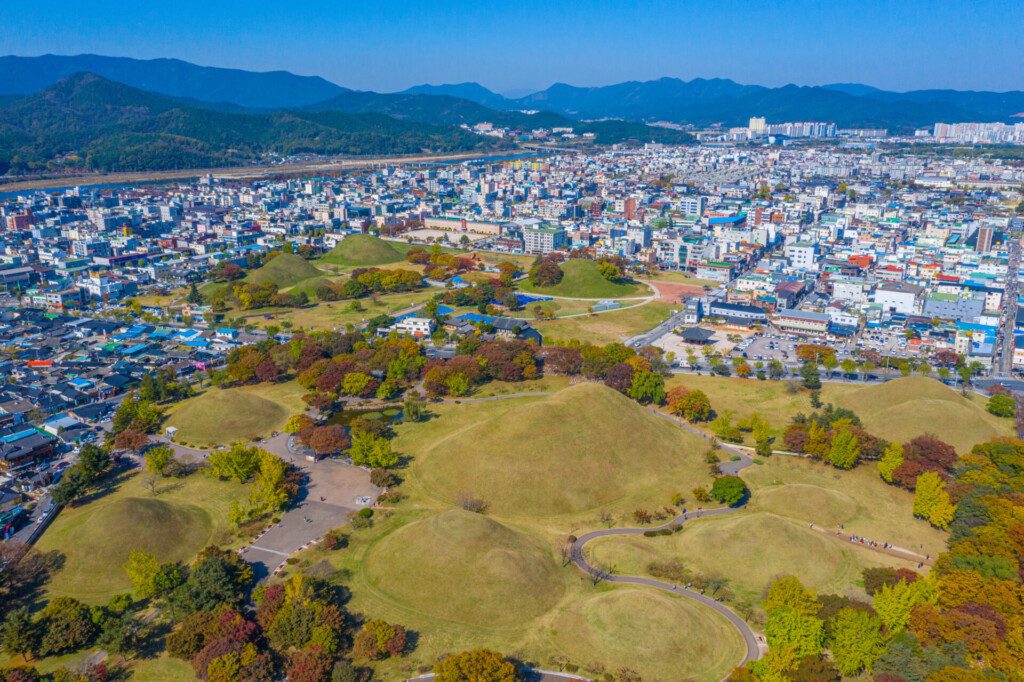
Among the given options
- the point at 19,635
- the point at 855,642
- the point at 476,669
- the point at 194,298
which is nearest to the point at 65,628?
the point at 19,635

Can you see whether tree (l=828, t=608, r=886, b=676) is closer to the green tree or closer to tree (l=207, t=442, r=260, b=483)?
the green tree

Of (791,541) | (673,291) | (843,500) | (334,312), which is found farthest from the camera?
(673,291)

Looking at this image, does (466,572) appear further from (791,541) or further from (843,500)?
(843,500)

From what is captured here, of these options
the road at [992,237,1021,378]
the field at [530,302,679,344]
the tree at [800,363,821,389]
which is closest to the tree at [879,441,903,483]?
the tree at [800,363,821,389]

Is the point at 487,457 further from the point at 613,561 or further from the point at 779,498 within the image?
the point at 779,498

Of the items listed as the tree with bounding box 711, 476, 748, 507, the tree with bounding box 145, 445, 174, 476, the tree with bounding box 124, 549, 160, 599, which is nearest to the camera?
the tree with bounding box 124, 549, 160, 599

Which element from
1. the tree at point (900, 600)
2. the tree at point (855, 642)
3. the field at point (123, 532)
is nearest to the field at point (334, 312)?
the field at point (123, 532)
